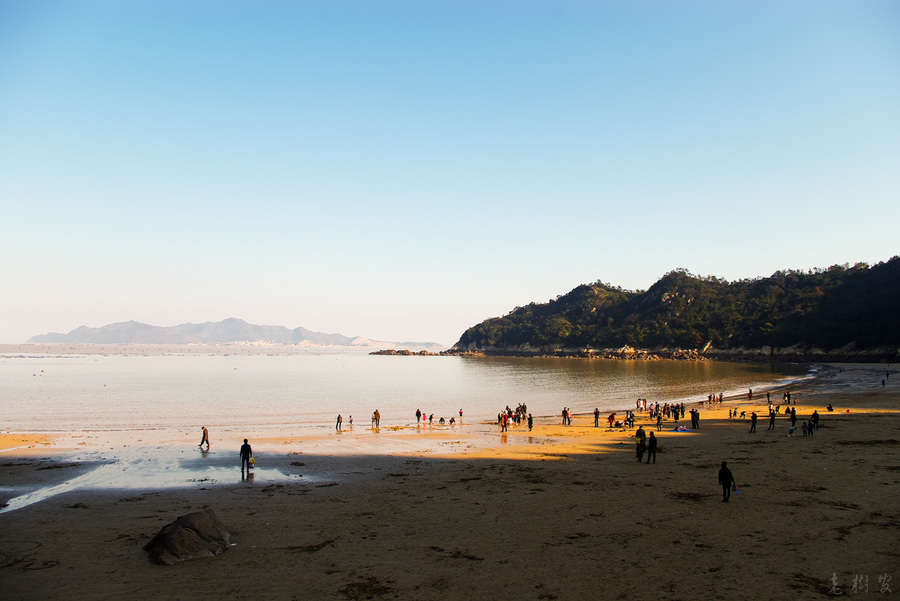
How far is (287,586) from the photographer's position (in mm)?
10461

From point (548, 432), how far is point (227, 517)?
23.9 metres

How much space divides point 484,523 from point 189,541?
7738 millimetres

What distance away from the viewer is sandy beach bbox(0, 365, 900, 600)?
33.9ft

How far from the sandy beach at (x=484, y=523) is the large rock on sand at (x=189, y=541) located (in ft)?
0.81

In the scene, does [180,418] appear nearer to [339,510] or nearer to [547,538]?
[339,510]

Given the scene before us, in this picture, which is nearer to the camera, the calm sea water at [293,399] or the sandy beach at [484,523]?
the sandy beach at [484,523]

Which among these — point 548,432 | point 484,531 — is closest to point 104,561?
point 484,531

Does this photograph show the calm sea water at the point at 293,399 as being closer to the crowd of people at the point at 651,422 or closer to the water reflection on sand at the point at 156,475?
the crowd of people at the point at 651,422

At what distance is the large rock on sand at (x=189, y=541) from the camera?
11.8m
